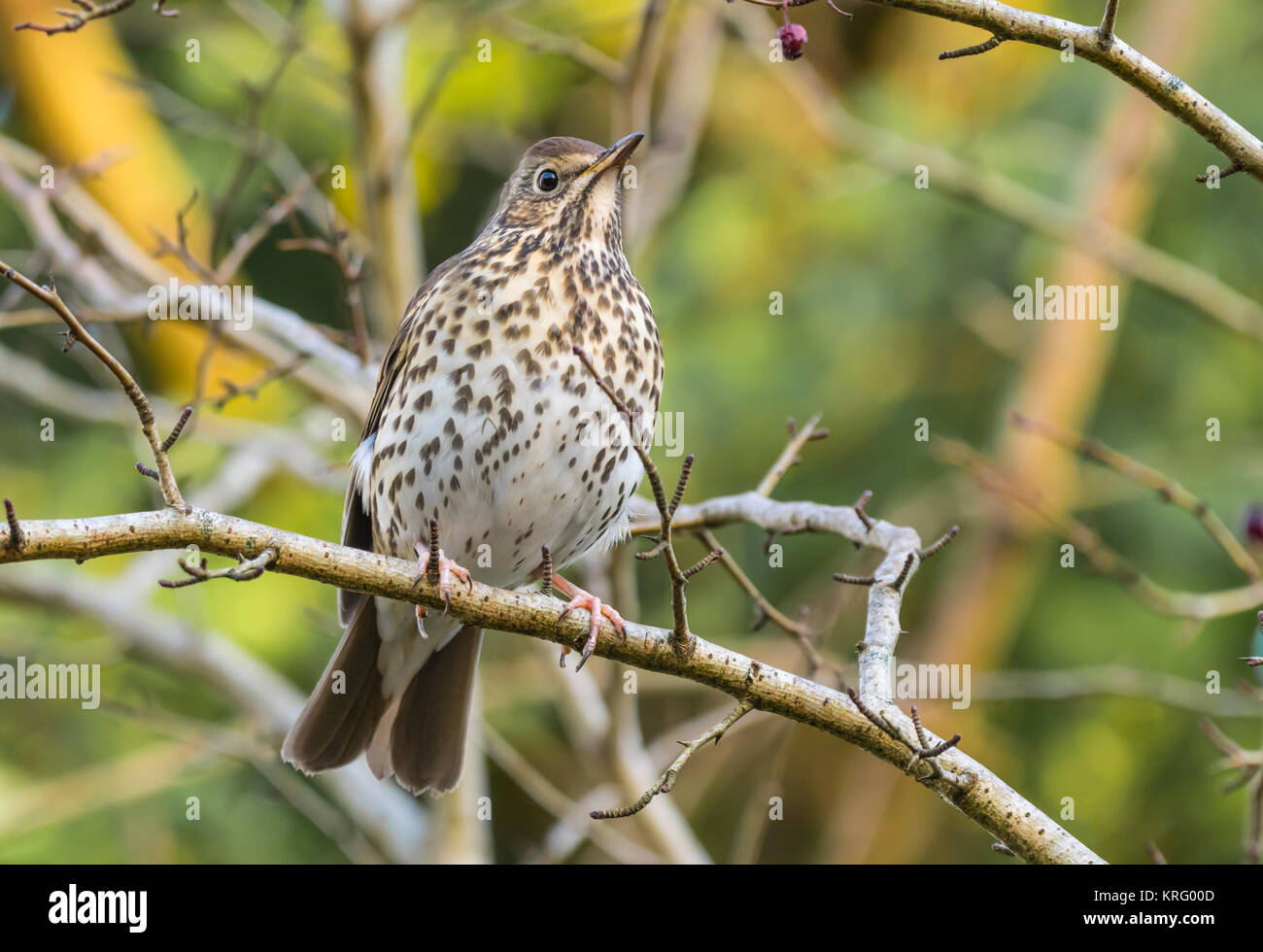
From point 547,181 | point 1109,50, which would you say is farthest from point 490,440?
point 1109,50

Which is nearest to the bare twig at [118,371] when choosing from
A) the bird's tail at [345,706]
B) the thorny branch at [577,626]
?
the thorny branch at [577,626]

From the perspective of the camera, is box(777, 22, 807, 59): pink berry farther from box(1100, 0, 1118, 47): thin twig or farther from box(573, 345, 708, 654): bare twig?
box(573, 345, 708, 654): bare twig

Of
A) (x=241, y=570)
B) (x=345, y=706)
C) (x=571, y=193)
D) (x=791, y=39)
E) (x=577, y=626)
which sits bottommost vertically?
(x=345, y=706)

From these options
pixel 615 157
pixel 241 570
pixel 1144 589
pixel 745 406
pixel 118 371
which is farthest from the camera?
pixel 745 406

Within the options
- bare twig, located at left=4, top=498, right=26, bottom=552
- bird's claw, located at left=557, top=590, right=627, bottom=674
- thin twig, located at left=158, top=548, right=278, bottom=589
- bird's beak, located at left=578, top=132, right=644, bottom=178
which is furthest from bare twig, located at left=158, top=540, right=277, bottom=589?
bird's beak, located at left=578, top=132, right=644, bottom=178

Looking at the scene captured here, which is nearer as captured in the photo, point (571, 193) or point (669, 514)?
point (669, 514)

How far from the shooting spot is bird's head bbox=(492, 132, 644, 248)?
445cm

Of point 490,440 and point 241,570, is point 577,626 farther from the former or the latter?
point 490,440

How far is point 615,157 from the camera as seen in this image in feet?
14.6

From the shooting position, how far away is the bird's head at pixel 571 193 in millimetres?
4449

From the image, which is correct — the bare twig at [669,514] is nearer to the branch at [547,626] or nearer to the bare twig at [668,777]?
the branch at [547,626]

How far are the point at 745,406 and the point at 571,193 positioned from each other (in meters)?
3.13

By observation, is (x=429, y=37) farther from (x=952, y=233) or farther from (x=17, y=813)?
(x=17, y=813)

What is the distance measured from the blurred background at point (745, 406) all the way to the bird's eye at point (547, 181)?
5.19 feet
